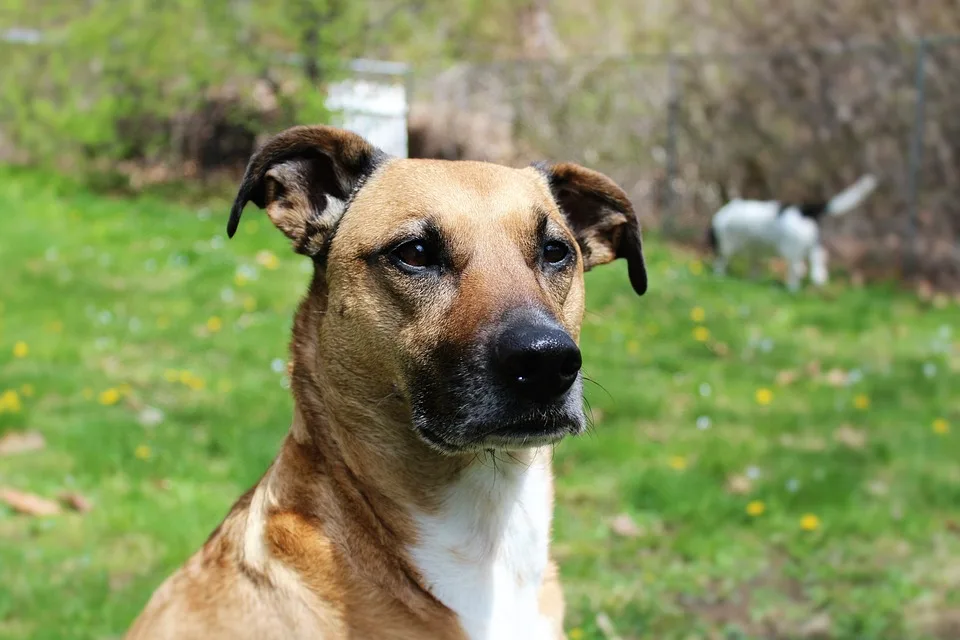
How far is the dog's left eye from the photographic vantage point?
8.72ft

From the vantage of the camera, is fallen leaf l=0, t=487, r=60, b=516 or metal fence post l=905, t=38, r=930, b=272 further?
metal fence post l=905, t=38, r=930, b=272

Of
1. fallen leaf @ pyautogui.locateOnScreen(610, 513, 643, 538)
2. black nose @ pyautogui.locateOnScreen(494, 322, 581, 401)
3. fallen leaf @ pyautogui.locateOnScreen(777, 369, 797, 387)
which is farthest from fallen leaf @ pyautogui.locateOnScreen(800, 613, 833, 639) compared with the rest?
fallen leaf @ pyautogui.locateOnScreen(777, 369, 797, 387)

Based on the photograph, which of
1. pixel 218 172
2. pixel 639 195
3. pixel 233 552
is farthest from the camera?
pixel 218 172

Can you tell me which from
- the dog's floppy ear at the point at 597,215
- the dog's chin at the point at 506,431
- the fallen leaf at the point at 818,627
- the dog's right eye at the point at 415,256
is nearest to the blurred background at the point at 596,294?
the fallen leaf at the point at 818,627

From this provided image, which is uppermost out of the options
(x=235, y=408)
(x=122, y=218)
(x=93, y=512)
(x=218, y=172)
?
(x=93, y=512)

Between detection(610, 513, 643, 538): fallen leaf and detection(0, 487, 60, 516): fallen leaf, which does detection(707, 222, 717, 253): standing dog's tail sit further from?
detection(0, 487, 60, 516): fallen leaf

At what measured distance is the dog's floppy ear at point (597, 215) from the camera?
3021mm

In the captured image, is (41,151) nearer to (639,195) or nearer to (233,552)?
(639,195)

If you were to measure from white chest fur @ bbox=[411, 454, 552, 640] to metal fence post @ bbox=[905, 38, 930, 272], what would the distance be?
332 inches

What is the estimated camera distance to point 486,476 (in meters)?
2.53

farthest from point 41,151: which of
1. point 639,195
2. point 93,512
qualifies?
point 93,512

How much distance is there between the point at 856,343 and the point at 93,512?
5759 mm

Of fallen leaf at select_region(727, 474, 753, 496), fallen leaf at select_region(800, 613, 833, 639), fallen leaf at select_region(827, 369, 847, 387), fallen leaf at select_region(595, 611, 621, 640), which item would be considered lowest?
fallen leaf at select_region(827, 369, 847, 387)

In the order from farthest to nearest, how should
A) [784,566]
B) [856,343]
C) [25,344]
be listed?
[856,343] < [25,344] < [784,566]
